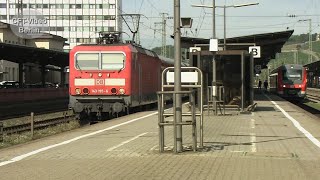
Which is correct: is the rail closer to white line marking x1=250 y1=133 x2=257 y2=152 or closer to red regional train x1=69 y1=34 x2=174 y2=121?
red regional train x1=69 y1=34 x2=174 y2=121

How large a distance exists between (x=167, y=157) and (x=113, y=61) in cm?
1085

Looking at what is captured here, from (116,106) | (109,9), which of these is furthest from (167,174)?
(109,9)

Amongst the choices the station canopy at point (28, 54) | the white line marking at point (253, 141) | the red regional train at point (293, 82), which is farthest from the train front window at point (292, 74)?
the white line marking at point (253, 141)

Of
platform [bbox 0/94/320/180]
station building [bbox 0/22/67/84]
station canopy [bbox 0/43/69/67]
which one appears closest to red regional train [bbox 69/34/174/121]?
platform [bbox 0/94/320/180]

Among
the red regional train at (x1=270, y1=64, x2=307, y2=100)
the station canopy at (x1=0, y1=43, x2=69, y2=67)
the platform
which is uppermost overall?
the station canopy at (x1=0, y1=43, x2=69, y2=67)

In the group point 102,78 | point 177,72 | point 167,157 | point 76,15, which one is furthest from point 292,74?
point 76,15

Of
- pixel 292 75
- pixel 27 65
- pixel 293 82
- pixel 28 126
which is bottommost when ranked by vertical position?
pixel 28 126

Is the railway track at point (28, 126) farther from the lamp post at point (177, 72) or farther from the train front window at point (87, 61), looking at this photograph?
the lamp post at point (177, 72)

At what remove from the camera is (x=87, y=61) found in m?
20.6

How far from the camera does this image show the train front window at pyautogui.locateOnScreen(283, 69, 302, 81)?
44.2 meters

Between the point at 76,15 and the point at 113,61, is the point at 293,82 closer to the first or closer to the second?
the point at 113,61

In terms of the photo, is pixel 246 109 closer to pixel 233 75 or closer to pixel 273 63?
pixel 233 75

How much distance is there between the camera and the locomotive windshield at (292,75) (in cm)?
4416

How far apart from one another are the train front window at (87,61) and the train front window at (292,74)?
27.5 m
